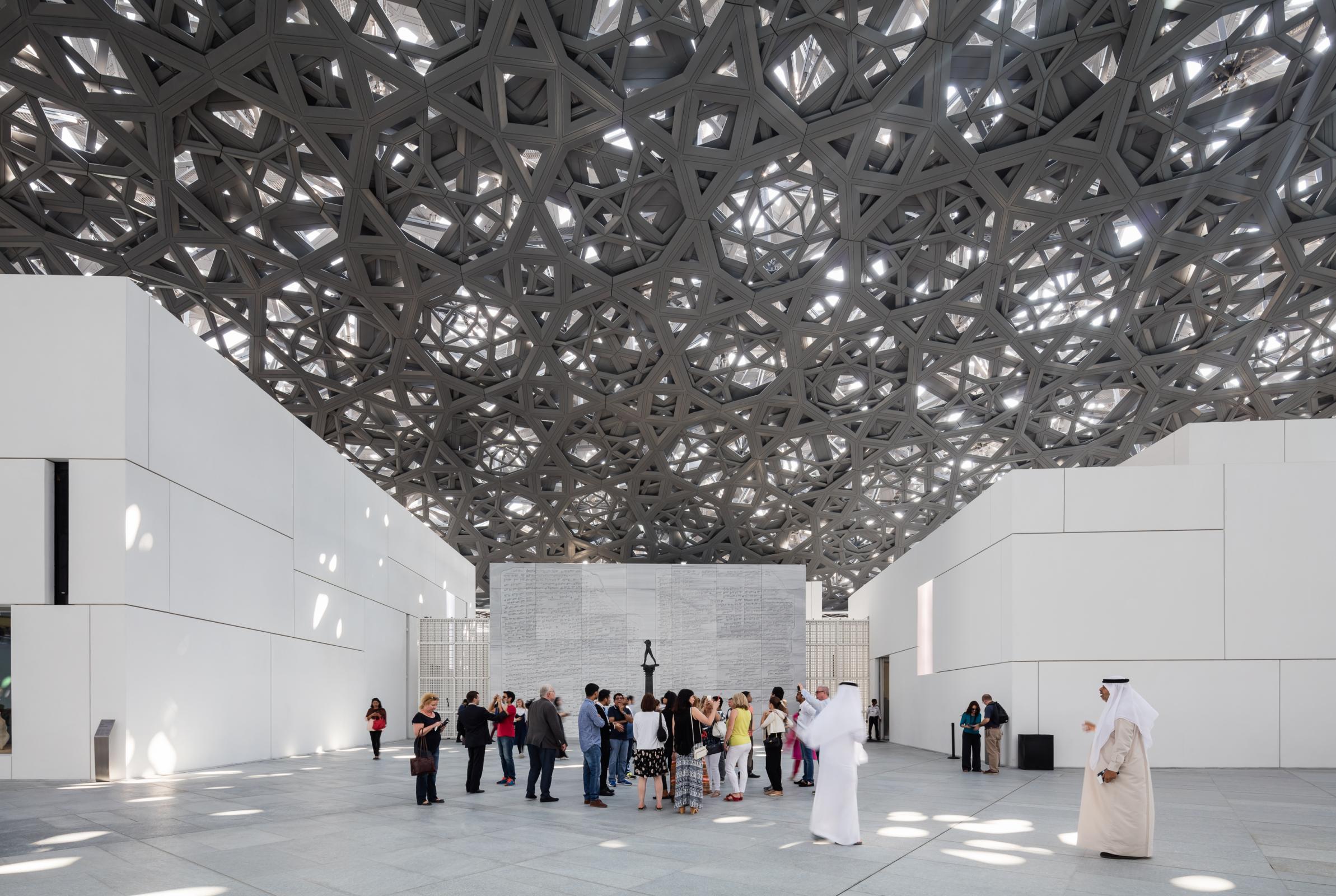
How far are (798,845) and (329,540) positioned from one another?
591 inches

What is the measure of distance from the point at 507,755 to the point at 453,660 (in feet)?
53.3

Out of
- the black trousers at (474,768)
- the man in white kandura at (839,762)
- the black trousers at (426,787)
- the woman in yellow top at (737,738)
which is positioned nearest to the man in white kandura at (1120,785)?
the man in white kandura at (839,762)

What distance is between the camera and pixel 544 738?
33.2 ft

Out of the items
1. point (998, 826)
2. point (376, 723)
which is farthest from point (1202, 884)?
point (376, 723)

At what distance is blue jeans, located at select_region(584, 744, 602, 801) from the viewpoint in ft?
33.3

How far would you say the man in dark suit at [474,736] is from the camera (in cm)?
1085

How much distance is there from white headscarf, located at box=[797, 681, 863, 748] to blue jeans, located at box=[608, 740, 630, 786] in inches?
185

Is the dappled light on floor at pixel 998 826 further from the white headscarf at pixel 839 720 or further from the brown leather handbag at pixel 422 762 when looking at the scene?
the brown leather handbag at pixel 422 762

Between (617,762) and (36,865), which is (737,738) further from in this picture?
(36,865)

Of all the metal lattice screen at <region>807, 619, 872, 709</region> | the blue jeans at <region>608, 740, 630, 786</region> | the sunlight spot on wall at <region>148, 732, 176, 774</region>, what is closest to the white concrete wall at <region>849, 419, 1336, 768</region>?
the blue jeans at <region>608, 740, 630, 786</region>

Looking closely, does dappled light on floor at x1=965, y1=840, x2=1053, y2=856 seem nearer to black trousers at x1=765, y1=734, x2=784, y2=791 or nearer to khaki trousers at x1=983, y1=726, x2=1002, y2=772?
black trousers at x1=765, y1=734, x2=784, y2=791

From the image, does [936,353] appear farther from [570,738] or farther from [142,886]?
[142,886]

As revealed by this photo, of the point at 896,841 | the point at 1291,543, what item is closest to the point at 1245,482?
the point at 1291,543

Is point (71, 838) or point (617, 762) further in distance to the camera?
point (617, 762)
